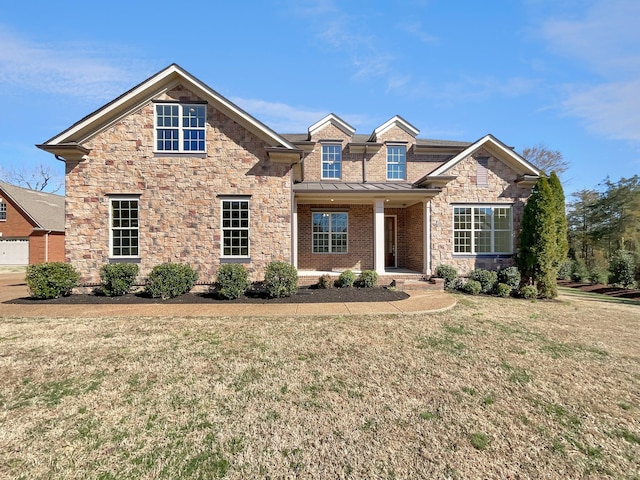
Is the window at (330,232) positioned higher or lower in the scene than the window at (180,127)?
lower

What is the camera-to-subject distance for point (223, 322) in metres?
7.08

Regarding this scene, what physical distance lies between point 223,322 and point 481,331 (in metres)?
5.87

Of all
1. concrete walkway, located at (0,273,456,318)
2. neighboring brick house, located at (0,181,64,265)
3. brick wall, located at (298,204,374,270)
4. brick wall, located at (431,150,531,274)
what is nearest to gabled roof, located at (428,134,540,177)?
brick wall, located at (431,150,531,274)

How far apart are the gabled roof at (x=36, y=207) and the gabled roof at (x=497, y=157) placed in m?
30.1

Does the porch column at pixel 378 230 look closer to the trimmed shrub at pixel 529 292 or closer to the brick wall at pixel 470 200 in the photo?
the brick wall at pixel 470 200

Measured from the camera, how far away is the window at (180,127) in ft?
35.0

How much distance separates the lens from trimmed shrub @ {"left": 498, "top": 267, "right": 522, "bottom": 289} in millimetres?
11891

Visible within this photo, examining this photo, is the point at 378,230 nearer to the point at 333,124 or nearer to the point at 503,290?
the point at 503,290

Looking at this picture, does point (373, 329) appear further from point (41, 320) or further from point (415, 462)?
point (41, 320)

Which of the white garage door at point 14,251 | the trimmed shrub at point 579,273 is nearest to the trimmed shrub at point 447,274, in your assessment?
the trimmed shrub at point 579,273

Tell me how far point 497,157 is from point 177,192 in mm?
13124

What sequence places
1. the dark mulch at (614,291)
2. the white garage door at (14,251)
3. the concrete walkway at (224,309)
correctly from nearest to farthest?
the concrete walkway at (224,309) < the dark mulch at (614,291) < the white garage door at (14,251)

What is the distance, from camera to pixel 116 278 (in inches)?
385

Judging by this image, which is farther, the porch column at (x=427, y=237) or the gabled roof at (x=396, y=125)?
the gabled roof at (x=396, y=125)
